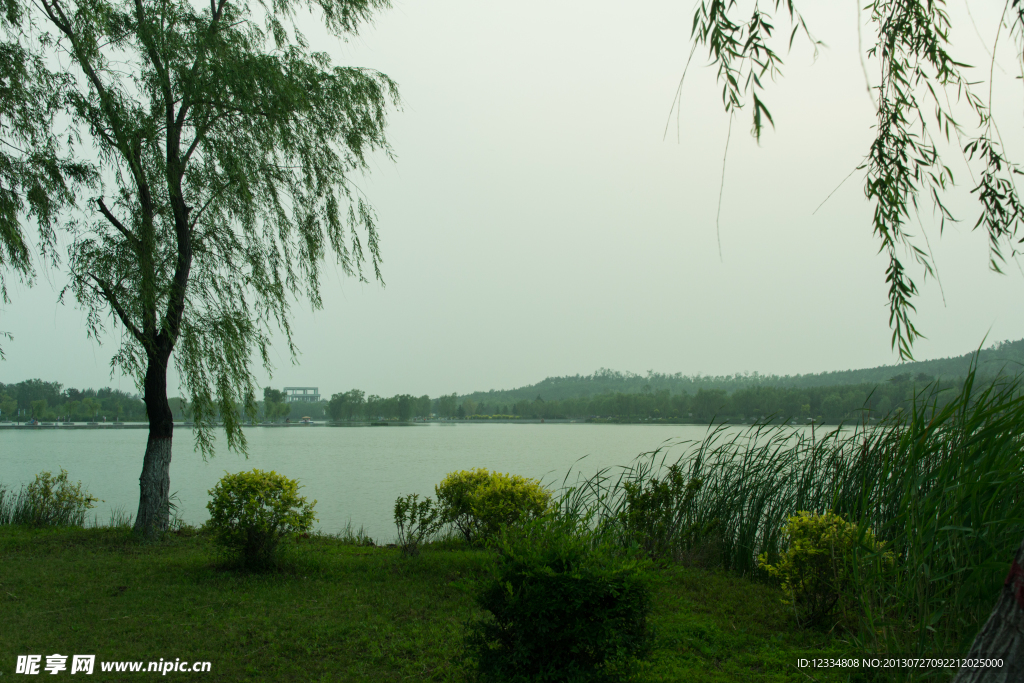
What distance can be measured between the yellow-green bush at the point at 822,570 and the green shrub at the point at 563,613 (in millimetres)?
1675

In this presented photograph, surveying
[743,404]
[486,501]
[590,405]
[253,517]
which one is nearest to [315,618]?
[253,517]

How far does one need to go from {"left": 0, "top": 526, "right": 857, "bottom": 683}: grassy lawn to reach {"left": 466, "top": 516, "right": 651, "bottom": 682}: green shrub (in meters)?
0.24

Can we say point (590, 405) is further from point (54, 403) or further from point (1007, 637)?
point (1007, 637)

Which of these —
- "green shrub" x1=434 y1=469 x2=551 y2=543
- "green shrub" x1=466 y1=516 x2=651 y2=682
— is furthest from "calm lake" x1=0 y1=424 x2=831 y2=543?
"green shrub" x1=466 y1=516 x2=651 y2=682

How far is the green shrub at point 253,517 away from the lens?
561 centimetres

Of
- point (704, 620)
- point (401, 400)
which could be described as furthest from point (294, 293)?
point (401, 400)

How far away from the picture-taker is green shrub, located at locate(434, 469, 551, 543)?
→ 6.21 m

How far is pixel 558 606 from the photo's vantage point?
9.05 ft

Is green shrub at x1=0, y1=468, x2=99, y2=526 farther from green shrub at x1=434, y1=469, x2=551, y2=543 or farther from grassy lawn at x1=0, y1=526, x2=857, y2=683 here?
green shrub at x1=434, y1=469, x2=551, y2=543

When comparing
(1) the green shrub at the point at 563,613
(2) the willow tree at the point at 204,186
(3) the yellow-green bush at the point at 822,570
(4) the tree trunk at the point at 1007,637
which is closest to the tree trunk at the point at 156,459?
(2) the willow tree at the point at 204,186

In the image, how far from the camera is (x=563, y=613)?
9.22 ft

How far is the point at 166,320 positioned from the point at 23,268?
Answer: 4.65ft

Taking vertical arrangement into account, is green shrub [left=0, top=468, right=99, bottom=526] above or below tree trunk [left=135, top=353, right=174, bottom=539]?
below

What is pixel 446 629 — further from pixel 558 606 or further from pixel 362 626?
pixel 558 606
